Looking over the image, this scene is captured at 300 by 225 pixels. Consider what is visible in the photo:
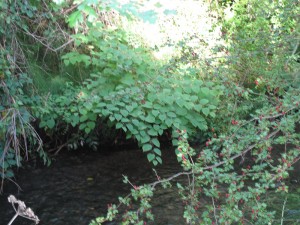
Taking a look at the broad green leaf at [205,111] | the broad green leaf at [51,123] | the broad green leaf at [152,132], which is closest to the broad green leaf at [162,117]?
the broad green leaf at [152,132]

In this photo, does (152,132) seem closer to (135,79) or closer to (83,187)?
(135,79)

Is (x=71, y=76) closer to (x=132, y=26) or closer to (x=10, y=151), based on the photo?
(x=132, y=26)

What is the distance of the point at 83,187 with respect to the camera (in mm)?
5387

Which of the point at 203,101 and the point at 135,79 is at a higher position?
the point at 135,79

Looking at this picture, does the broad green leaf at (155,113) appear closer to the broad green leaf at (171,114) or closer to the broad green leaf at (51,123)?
the broad green leaf at (171,114)

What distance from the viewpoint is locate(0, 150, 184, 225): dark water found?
4645 millimetres

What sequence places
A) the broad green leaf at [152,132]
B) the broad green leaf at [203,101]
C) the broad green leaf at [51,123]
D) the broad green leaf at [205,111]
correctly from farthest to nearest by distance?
the broad green leaf at [203,101]
the broad green leaf at [205,111]
the broad green leaf at [51,123]
the broad green leaf at [152,132]

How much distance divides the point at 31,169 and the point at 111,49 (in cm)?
185

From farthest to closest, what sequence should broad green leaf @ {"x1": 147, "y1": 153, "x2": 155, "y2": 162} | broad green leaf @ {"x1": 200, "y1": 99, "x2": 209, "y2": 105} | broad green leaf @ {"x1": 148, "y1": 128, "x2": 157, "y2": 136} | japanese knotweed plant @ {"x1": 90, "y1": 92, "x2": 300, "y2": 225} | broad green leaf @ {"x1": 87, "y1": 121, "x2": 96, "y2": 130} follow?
1. broad green leaf @ {"x1": 200, "y1": 99, "x2": 209, "y2": 105}
2. broad green leaf @ {"x1": 87, "y1": 121, "x2": 96, "y2": 130}
3. broad green leaf @ {"x1": 148, "y1": 128, "x2": 157, "y2": 136}
4. broad green leaf @ {"x1": 147, "y1": 153, "x2": 155, "y2": 162}
5. japanese knotweed plant @ {"x1": 90, "y1": 92, "x2": 300, "y2": 225}

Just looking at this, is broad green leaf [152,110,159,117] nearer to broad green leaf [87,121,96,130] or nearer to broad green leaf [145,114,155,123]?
broad green leaf [145,114,155,123]

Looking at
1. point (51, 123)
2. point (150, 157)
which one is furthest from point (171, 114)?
point (51, 123)

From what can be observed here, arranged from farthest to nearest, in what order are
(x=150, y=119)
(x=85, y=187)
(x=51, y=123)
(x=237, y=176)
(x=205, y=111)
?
(x=205, y=111)
(x=51, y=123)
(x=150, y=119)
(x=85, y=187)
(x=237, y=176)

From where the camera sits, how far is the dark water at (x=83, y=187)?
4645 millimetres

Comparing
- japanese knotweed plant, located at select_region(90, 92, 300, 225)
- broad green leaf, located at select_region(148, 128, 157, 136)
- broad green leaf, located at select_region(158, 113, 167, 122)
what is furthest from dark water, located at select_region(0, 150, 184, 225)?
japanese knotweed plant, located at select_region(90, 92, 300, 225)
